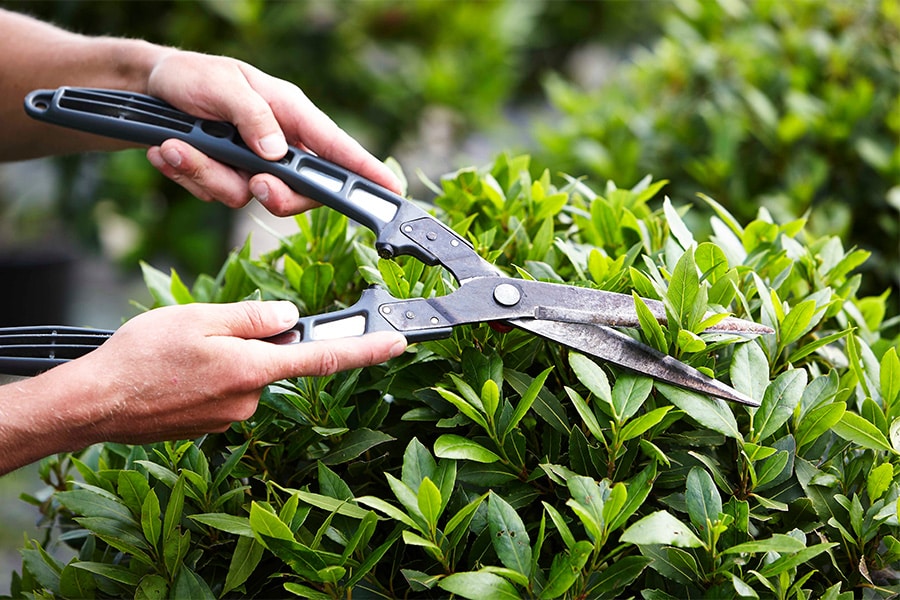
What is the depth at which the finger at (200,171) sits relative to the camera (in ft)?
5.59

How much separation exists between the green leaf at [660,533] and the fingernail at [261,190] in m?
0.93

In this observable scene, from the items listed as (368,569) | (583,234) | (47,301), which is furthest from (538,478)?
(47,301)

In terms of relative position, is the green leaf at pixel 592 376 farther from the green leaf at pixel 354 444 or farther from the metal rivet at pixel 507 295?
the green leaf at pixel 354 444

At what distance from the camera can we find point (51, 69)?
1.98 metres

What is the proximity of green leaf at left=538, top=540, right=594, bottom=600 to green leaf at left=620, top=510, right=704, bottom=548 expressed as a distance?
5 cm

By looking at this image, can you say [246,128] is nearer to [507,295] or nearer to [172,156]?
[172,156]

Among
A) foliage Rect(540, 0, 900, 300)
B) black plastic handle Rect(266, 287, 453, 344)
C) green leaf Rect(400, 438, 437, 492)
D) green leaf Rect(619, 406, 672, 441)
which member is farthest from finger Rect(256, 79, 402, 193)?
foliage Rect(540, 0, 900, 300)

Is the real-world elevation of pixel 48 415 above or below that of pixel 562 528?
above

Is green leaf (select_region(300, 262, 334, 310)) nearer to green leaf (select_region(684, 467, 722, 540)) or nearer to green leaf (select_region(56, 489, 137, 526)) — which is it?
green leaf (select_region(56, 489, 137, 526))

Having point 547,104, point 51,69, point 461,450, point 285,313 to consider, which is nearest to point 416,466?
point 461,450

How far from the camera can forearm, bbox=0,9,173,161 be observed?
187cm

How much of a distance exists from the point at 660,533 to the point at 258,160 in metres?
1.01

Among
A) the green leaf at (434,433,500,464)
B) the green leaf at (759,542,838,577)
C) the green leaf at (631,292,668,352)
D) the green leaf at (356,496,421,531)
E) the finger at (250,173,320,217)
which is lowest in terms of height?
the green leaf at (759,542,838,577)

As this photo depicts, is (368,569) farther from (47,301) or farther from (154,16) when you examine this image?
(47,301)
